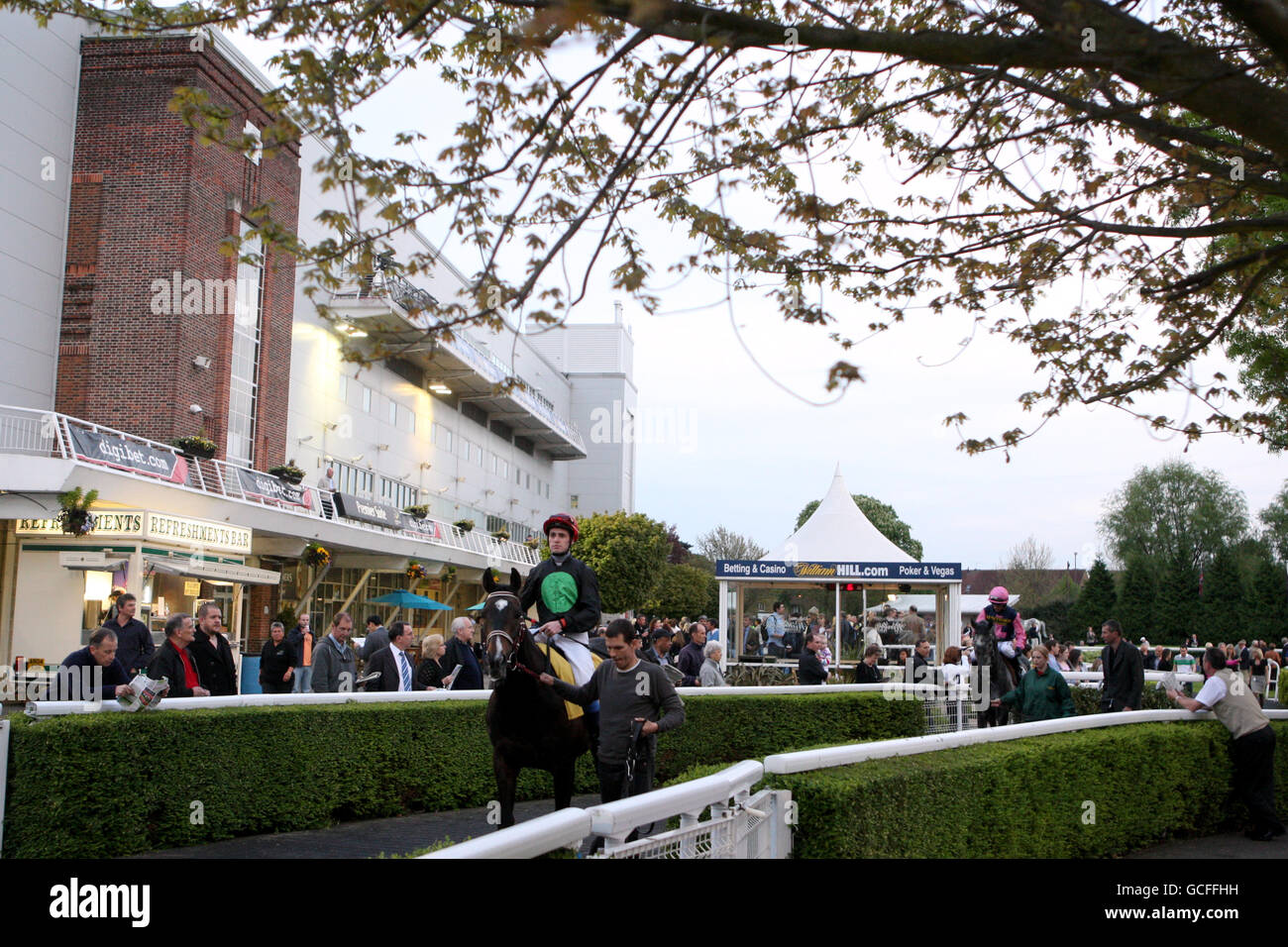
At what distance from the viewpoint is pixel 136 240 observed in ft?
91.2

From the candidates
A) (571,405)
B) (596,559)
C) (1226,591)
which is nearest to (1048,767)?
(596,559)

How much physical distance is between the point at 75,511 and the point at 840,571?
1534cm

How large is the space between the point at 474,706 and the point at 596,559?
130ft

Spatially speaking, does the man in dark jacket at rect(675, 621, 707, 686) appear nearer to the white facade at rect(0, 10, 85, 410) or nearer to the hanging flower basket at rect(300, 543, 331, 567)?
the hanging flower basket at rect(300, 543, 331, 567)

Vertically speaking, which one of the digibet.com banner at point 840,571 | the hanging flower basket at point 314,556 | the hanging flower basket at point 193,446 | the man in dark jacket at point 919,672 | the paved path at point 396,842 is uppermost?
the hanging flower basket at point 193,446

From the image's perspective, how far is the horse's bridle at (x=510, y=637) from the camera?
7008 mm

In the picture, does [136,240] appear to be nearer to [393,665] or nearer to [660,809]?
[393,665]

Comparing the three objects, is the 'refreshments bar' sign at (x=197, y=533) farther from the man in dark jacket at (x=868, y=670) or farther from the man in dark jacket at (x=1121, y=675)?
the man in dark jacket at (x=1121, y=675)

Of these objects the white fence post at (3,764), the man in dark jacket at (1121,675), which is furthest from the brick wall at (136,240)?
the man in dark jacket at (1121,675)

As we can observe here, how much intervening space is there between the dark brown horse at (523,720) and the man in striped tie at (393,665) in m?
5.20

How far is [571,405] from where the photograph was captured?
263 ft
